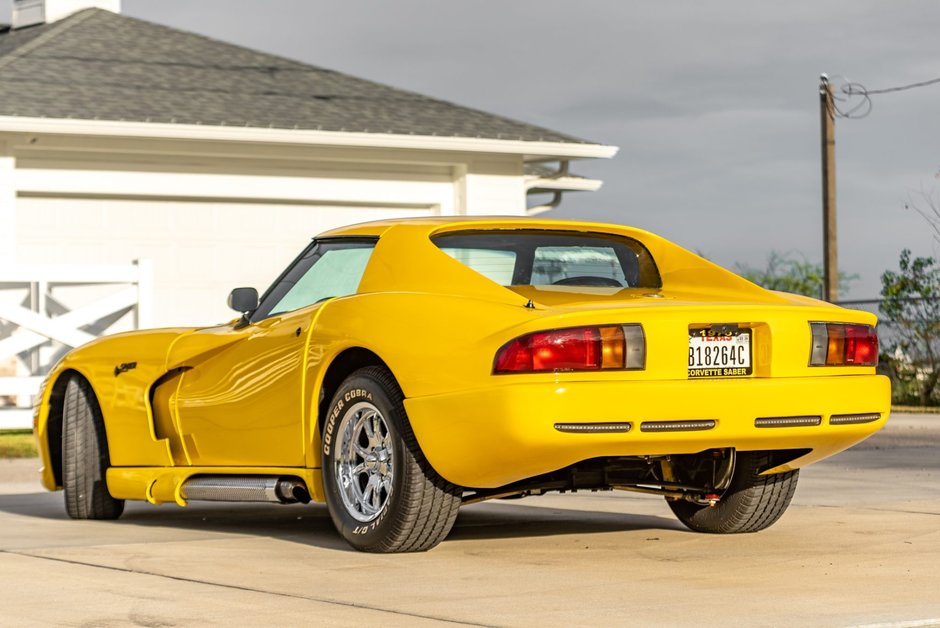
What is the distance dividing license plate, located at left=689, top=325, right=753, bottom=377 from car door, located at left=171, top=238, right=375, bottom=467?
162 centimetres

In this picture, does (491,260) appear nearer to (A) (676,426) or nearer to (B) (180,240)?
(A) (676,426)

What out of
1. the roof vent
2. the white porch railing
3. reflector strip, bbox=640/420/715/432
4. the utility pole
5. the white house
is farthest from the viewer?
the utility pole

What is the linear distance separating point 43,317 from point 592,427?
36.6 feet

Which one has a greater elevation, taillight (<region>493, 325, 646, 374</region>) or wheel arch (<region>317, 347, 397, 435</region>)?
taillight (<region>493, 325, 646, 374</region>)

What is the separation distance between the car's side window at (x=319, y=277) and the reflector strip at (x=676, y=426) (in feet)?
5.09

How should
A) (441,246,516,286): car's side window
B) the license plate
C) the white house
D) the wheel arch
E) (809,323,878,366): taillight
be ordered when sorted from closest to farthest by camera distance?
the license plate
(809,323,878,366): taillight
the wheel arch
(441,246,516,286): car's side window
the white house

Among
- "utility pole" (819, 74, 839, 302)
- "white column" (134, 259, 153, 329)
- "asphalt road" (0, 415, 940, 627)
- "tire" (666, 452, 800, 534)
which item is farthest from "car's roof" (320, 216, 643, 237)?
"utility pole" (819, 74, 839, 302)

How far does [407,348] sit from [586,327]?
74cm

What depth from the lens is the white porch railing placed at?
51.7ft

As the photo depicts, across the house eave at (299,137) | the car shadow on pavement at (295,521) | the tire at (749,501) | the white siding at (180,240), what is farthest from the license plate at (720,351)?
the white siding at (180,240)

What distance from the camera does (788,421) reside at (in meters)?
6.17

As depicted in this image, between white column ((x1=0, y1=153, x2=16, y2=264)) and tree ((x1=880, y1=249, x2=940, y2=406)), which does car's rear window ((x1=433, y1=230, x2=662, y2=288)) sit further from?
tree ((x1=880, y1=249, x2=940, y2=406))

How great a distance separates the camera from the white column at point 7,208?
16547 millimetres

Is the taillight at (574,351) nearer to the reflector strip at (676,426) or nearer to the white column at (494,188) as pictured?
the reflector strip at (676,426)
